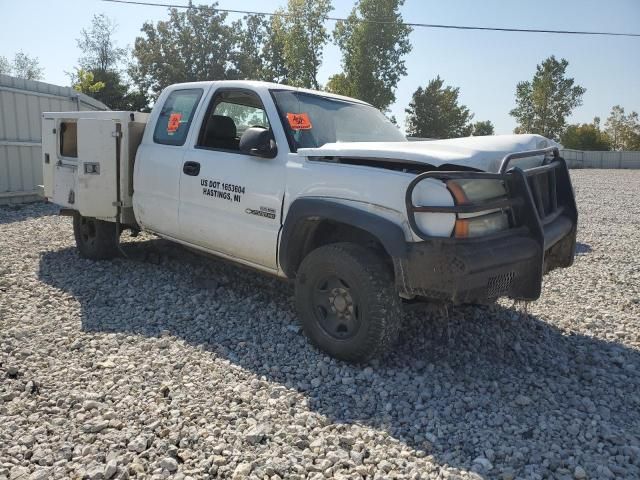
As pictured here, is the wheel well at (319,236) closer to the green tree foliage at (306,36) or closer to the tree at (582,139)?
the green tree foliage at (306,36)

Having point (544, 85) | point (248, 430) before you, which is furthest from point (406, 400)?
point (544, 85)

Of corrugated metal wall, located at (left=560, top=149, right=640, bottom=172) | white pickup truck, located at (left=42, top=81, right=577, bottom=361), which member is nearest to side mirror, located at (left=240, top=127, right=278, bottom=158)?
white pickup truck, located at (left=42, top=81, right=577, bottom=361)

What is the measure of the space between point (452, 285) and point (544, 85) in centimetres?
5464

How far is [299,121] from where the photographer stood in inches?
164

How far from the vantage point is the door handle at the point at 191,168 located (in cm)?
460

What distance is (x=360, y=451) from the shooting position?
2639mm

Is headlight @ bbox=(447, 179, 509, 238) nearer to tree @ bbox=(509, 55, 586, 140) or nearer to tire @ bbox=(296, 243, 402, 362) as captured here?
tire @ bbox=(296, 243, 402, 362)

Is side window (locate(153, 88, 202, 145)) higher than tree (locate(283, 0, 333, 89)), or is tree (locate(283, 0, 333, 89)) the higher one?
tree (locate(283, 0, 333, 89))

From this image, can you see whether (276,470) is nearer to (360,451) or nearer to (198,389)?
(360,451)

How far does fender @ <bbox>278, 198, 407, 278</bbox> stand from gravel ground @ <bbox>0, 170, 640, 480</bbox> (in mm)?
672

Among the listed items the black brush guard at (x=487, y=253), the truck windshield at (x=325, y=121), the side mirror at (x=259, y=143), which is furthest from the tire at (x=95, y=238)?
the black brush guard at (x=487, y=253)

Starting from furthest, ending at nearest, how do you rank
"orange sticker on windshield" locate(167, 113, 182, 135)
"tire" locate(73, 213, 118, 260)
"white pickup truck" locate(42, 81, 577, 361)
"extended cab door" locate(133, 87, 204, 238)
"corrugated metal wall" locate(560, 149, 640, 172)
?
"corrugated metal wall" locate(560, 149, 640, 172) < "tire" locate(73, 213, 118, 260) < "orange sticker on windshield" locate(167, 113, 182, 135) < "extended cab door" locate(133, 87, 204, 238) < "white pickup truck" locate(42, 81, 577, 361)

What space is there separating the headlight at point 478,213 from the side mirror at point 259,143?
1.47m

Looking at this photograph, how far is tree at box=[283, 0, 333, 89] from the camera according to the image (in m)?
37.6
